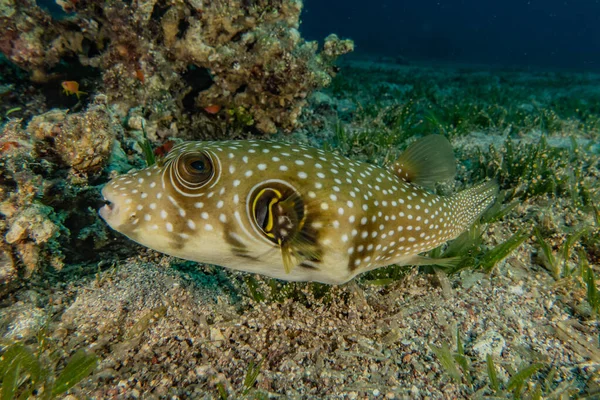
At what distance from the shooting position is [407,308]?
340 cm

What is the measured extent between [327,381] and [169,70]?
212 inches

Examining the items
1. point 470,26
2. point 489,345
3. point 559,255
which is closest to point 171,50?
point 489,345

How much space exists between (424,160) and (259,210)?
1926 millimetres

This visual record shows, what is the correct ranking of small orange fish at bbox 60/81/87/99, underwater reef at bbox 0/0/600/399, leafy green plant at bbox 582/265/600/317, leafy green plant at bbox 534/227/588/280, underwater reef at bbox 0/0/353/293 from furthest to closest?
small orange fish at bbox 60/81/87/99
underwater reef at bbox 0/0/353/293
leafy green plant at bbox 534/227/588/280
leafy green plant at bbox 582/265/600/317
underwater reef at bbox 0/0/600/399

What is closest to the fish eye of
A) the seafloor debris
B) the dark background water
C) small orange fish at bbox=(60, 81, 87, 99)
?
the seafloor debris

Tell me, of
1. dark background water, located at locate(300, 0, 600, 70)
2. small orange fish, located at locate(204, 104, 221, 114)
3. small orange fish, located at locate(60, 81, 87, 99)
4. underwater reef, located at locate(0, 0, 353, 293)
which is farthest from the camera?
dark background water, located at locate(300, 0, 600, 70)

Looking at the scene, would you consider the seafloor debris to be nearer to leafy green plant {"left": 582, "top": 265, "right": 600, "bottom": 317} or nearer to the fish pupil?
the fish pupil

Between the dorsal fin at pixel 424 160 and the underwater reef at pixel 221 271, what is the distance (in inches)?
38.8

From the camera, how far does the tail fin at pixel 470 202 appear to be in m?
3.52

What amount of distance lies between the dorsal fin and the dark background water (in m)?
63.7

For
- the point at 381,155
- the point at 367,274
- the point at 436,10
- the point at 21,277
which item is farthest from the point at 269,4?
the point at 436,10

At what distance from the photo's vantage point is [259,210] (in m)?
2.44

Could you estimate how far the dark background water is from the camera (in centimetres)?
7212

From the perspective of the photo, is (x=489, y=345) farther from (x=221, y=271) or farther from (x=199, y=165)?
(x=199, y=165)
